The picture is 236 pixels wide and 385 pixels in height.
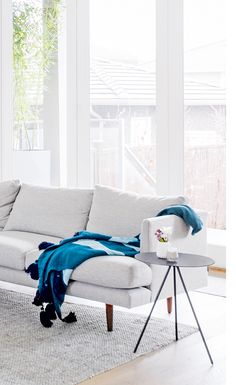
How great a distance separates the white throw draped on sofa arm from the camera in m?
3.42

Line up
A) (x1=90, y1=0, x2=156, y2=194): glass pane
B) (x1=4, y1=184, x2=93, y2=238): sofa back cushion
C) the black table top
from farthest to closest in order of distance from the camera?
(x1=90, y1=0, x2=156, y2=194): glass pane
(x1=4, y1=184, x2=93, y2=238): sofa back cushion
the black table top

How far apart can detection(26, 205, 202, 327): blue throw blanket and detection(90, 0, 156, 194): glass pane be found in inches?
73.1

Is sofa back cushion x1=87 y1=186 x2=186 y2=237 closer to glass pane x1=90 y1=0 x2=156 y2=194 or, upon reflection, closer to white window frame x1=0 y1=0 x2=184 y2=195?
white window frame x1=0 y1=0 x2=184 y2=195

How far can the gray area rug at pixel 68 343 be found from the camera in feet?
9.37

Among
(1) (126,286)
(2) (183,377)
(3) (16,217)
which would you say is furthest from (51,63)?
(2) (183,377)

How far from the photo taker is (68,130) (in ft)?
20.1

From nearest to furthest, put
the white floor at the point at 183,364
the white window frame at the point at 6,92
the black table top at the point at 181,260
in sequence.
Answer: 1. the white floor at the point at 183,364
2. the black table top at the point at 181,260
3. the white window frame at the point at 6,92

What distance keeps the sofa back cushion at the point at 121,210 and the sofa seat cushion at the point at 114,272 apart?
1.49 feet

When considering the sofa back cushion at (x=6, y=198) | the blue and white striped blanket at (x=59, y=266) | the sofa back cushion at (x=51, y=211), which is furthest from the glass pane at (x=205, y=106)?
the blue and white striped blanket at (x=59, y=266)

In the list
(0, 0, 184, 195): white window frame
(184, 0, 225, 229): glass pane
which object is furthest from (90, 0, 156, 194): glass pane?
(184, 0, 225, 229): glass pane

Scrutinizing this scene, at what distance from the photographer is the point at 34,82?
638 centimetres

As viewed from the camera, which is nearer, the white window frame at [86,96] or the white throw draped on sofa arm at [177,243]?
the white throw draped on sofa arm at [177,243]

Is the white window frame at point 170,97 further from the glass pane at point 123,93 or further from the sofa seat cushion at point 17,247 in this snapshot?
the sofa seat cushion at point 17,247

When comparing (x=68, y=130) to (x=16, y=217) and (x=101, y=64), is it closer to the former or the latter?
(x=101, y=64)
